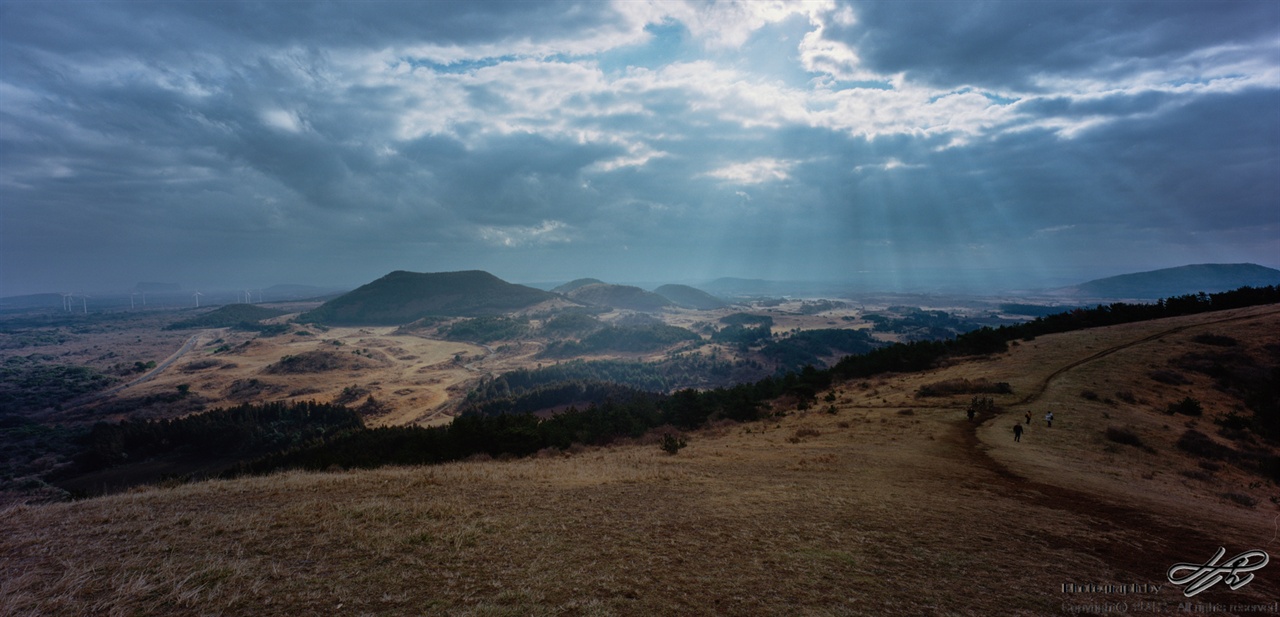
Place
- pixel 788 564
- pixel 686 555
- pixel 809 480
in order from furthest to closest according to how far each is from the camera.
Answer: pixel 809 480, pixel 686 555, pixel 788 564

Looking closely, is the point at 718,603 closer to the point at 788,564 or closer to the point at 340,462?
the point at 788,564

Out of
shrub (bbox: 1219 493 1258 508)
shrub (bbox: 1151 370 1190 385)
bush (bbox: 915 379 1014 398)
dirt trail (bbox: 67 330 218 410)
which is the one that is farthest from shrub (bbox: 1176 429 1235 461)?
dirt trail (bbox: 67 330 218 410)

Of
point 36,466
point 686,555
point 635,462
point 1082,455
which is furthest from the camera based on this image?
point 36,466

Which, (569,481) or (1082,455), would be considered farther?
(1082,455)

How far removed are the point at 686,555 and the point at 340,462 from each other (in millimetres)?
25681

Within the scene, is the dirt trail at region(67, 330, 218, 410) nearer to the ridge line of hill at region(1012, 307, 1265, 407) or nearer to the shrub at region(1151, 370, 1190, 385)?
the ridge line of hill at region(1012, 307, 1265, 407)

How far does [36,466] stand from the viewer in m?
49.7

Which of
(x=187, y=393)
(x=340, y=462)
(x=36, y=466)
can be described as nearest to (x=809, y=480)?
(x=340, y=462)

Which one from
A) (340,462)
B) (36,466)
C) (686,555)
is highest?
(686,555)

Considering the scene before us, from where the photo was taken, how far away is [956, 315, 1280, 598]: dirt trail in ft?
27.4
